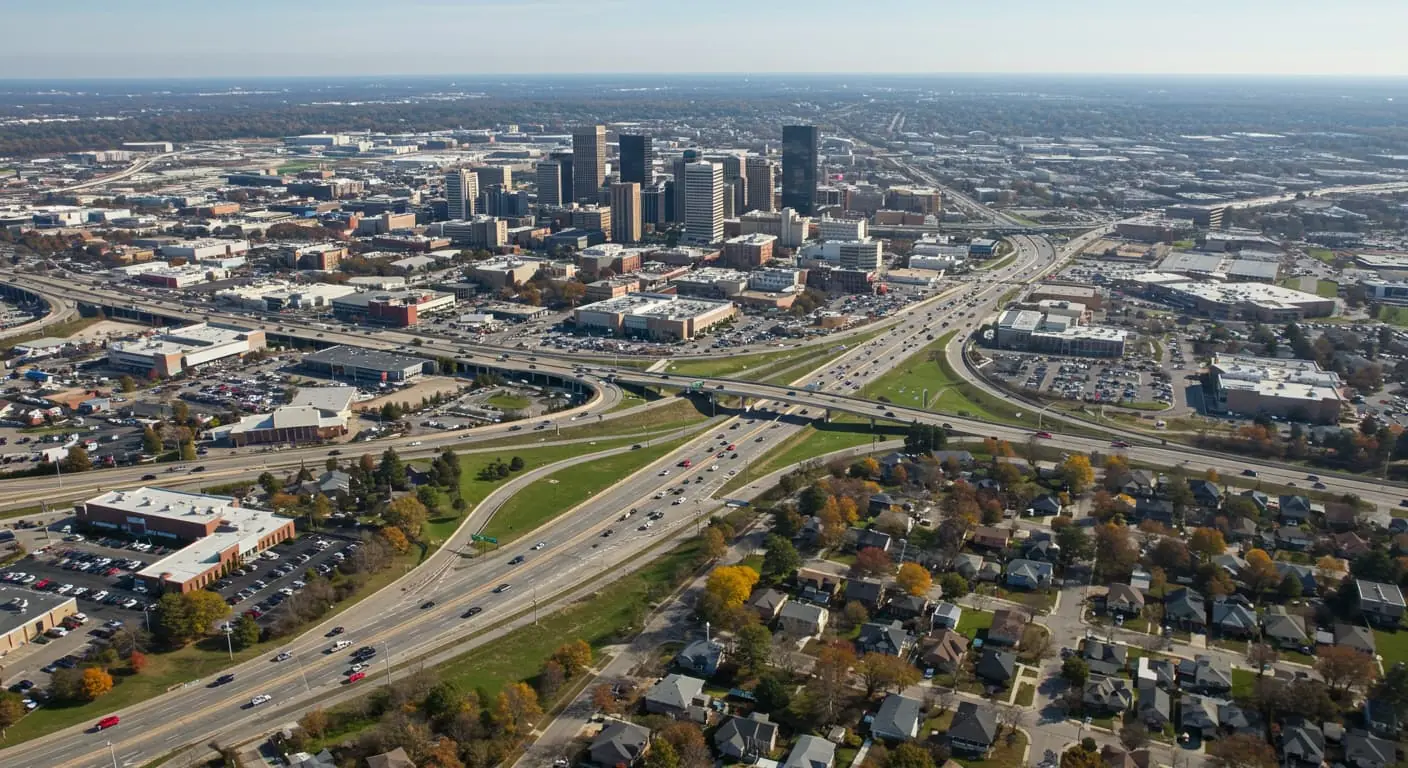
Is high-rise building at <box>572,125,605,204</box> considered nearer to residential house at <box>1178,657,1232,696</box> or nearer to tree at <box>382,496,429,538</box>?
tree at <box>382,496,429,538</box>

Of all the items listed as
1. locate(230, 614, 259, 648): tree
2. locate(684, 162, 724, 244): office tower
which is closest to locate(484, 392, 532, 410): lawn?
locate(230, 614, 259, 648): tree

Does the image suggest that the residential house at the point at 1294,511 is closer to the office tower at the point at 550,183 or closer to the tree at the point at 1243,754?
the tree at the point at 1243,754

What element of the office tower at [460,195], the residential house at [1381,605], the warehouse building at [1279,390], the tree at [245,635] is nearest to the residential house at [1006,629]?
the residential house at [1381,605]

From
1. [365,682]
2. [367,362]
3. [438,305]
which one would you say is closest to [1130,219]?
[438,305]

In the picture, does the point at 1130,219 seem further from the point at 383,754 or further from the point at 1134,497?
the point at 383,754

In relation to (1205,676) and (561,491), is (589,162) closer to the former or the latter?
(561,491)

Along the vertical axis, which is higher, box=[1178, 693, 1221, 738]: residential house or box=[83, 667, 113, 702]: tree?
box=[83, 667, 113, 702]: tree

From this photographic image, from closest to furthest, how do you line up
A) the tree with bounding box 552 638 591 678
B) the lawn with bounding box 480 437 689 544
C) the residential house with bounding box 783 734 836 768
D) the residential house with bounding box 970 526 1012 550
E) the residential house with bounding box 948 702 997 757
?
the residential house with bounding box 783 734 836 768 < the residential house with bounding box 948 702 997 757 < the tree with bounding box 552 638 591 678 < the residential house with bounding box 970 526 1012 550 < the lawn with bounding box 480 437 689 544
